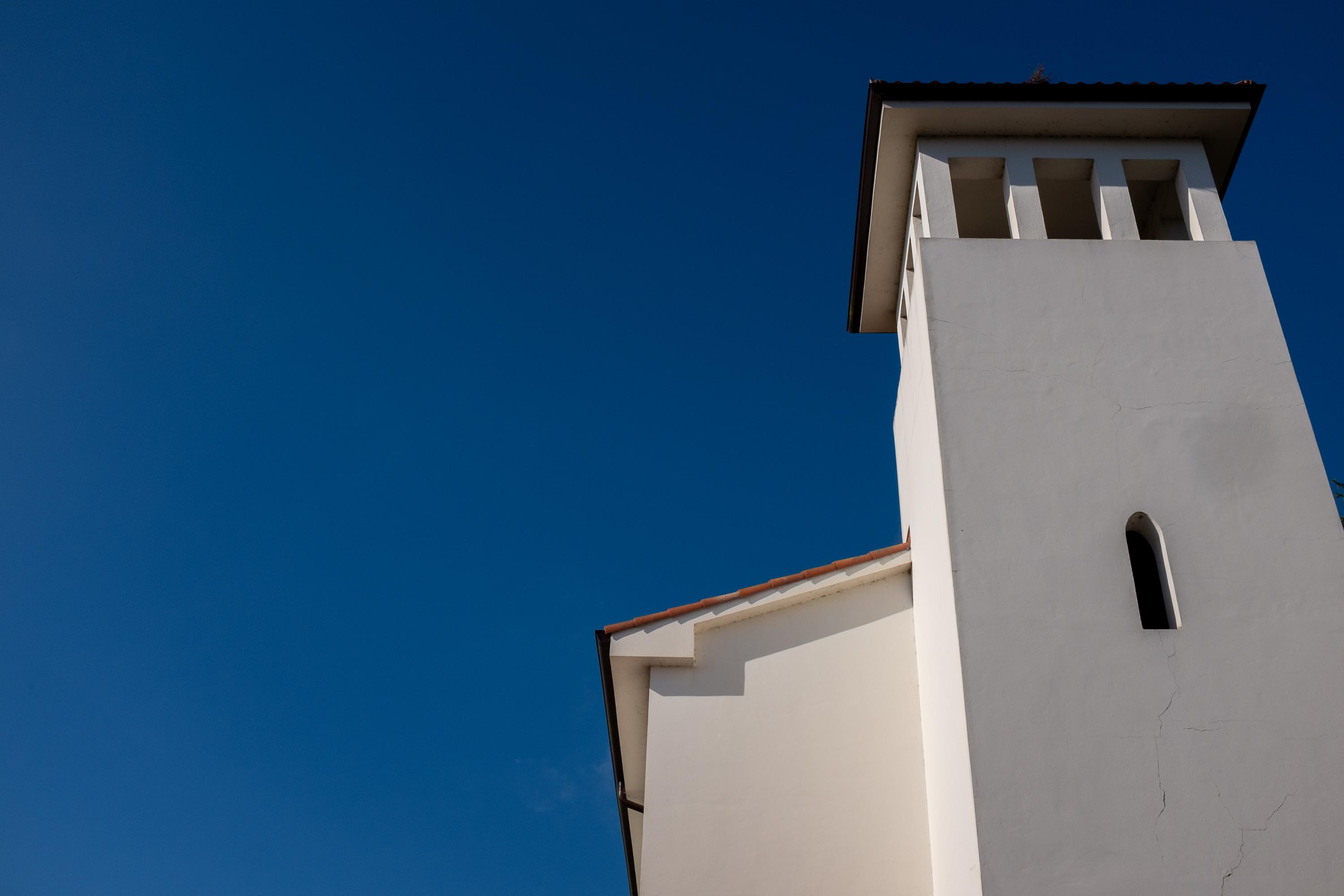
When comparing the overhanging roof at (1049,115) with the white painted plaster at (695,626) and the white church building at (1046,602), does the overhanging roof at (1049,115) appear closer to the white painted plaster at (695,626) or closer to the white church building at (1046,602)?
the white church building at (1046,602)

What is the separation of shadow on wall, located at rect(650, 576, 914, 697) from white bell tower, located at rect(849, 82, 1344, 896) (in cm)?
44

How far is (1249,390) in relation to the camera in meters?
9.55

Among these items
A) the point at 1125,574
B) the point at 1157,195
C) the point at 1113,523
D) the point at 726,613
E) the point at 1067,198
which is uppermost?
the point at 1067,198

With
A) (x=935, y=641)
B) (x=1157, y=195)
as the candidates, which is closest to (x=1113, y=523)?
(x=935, y=641)

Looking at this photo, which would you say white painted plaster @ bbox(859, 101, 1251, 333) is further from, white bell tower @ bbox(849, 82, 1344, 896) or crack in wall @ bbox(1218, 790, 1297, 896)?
crack in wall @ bbox(1218, 790, 1297, 896)

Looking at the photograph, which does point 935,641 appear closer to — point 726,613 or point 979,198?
point 726,613

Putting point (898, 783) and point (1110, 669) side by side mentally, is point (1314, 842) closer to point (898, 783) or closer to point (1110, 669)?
→ point (1110, 669)

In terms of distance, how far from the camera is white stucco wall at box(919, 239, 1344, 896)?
302 inches

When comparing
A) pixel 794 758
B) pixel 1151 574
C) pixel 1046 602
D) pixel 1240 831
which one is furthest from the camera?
pixel 794 758

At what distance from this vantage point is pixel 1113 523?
8.93 meters

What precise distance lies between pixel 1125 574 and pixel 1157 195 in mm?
5213

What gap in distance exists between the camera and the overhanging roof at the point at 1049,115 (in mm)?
11469

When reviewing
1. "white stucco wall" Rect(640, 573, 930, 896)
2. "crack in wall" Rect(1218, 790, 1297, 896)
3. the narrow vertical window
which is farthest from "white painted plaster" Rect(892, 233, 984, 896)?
"crack in wall" Rect(1218, 790, 1297, 896)

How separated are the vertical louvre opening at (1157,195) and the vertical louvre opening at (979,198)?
53.4 inches
